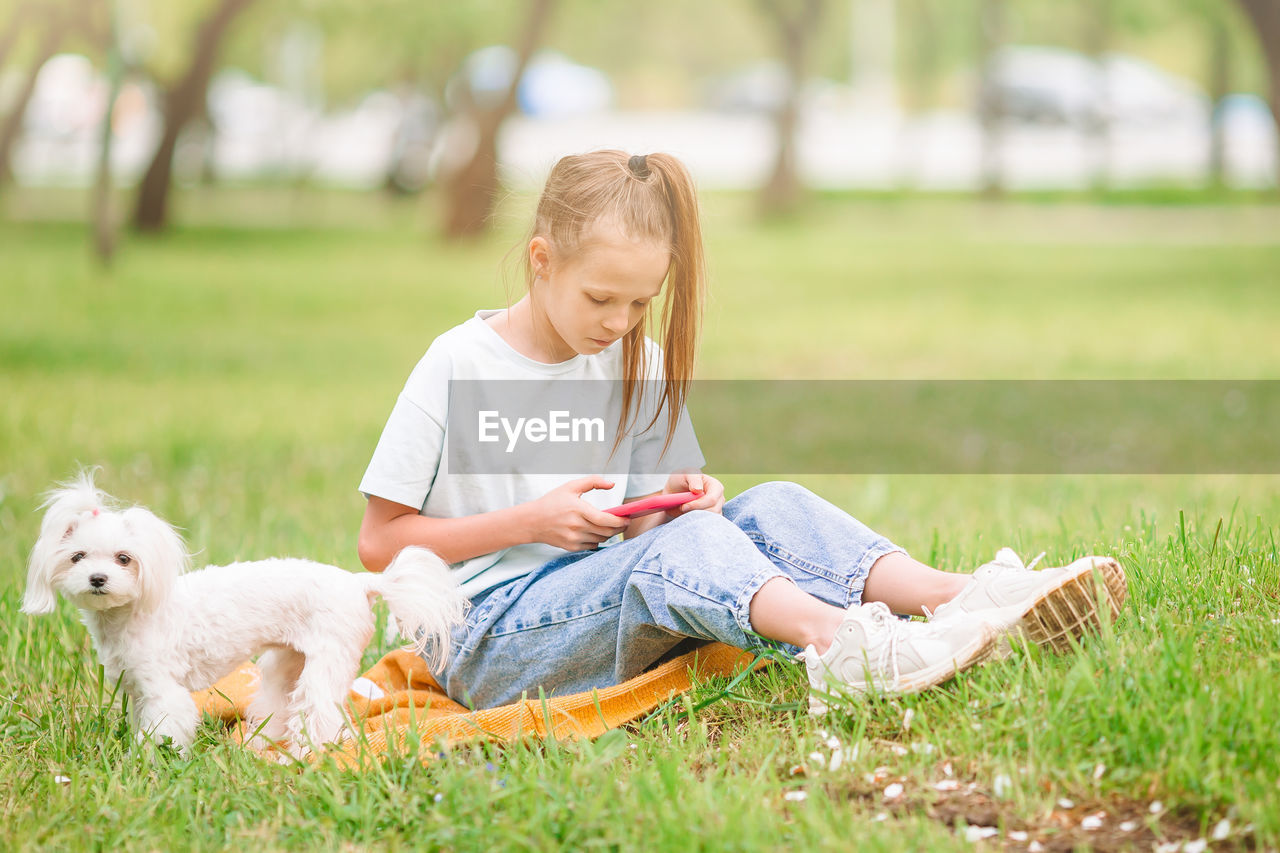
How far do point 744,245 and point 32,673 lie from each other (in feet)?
54.8

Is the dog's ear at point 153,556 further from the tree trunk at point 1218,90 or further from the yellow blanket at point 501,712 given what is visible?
the tree trunk at point 1218,90

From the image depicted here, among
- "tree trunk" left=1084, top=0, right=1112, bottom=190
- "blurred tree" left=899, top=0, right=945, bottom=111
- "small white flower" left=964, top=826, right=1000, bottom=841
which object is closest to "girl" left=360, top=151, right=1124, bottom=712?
"small white flower" left=964, top=826, right=1000, bottom=841

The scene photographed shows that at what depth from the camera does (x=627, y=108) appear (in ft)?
171

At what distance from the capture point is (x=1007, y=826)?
88.4 inches

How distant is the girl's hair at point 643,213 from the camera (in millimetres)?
2928

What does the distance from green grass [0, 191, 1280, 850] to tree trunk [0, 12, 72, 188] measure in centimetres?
326

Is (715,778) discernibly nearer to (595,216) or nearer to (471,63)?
(595,216)

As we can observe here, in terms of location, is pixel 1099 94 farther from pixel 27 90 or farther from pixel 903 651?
pixel 903 651

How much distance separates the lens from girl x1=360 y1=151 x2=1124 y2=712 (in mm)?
2664

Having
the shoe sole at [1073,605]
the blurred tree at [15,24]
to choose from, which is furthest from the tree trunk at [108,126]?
the shoe sole at [1073,605]

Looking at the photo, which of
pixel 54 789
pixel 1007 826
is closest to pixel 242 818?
pixel 54 789

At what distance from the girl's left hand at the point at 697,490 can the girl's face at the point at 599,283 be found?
1.32 ft

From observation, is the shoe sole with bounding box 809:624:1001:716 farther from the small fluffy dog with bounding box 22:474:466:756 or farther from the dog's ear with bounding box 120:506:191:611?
the dog's ear with bounding box 120:506:191:611

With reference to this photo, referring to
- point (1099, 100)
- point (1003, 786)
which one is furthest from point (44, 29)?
point (1099, 100)
